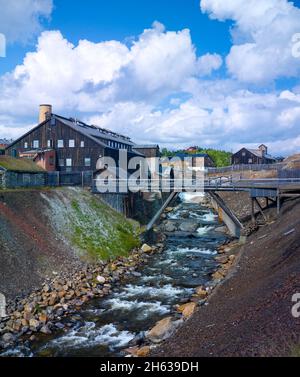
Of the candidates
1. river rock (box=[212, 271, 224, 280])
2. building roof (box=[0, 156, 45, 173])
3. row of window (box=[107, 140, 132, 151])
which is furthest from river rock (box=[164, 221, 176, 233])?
row of window (box=[107, 140, 132, 151])

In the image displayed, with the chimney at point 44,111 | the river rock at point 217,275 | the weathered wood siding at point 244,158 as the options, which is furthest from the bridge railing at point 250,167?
the river rock at point 217,275

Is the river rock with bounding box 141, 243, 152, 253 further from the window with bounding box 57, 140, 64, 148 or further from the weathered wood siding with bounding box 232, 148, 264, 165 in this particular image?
the weathered wood siding with bounding box 232, 148, 264, 165

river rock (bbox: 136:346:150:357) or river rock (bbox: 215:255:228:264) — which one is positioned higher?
river rock (bbox: 215:255:228:264)

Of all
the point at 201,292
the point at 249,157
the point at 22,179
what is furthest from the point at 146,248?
the point at 249,157

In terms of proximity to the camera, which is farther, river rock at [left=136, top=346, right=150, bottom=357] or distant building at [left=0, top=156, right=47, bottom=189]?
distant building at [left=0, top=156, right=47, bottom=189]

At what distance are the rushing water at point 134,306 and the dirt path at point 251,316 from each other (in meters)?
3.69

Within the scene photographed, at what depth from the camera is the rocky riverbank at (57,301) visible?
18.5 metres

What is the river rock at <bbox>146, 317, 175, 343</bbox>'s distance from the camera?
16862 mm

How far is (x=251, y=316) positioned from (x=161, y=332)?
514 centimetres

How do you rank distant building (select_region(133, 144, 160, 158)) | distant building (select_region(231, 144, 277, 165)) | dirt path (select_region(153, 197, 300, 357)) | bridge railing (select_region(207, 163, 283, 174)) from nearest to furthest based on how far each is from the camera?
dirt path (select_region(153, 197, 300, 357)) → bridge railing (select_region(207, 163, 283, 174)) → distant building (select_region(133, 144, 160, 158)) → distant building (select_region(231, 144, 277, 165))

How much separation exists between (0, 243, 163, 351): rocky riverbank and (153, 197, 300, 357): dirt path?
7734 millimetres

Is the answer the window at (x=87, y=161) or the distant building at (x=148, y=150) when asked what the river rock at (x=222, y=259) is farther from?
the distant building at (x=148, y=150)
